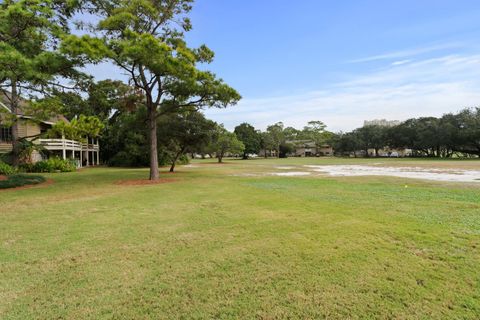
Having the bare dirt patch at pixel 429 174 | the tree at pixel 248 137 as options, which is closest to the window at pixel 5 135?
the bare dirt patch at pixel 429 174

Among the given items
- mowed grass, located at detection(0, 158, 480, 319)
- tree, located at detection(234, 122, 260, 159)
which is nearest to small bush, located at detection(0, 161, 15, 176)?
mowed grass, located at detection(0, 158, 480, 319)

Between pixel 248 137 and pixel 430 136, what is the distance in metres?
34.4

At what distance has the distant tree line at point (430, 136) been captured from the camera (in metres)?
44.6

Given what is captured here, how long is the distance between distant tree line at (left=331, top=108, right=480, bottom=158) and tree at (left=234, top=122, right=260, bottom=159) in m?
23.1

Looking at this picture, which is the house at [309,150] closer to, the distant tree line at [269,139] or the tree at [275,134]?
the distant tree line at [269,139]

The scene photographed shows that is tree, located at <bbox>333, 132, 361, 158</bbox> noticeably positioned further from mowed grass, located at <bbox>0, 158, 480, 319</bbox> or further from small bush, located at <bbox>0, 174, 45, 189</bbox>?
small bush, located at <bbox>0, 174, 45, 189</bbox>

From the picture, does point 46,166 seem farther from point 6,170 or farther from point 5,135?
point 5,135

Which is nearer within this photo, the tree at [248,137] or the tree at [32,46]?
the tree at [32,46]

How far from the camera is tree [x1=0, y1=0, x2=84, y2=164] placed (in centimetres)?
820

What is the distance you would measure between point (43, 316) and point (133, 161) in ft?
93.4

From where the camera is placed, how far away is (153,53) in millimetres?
10570

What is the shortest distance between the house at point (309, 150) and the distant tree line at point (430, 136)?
1825 cm

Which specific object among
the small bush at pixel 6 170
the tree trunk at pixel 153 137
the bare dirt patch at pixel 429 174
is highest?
the tree trunk at pixel 153 137

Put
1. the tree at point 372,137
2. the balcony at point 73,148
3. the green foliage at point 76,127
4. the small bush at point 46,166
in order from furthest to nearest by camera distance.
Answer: the tree at point 372,137 → the balcony at point 73,148 → the small bush at point 46,166 → the green foliage at point 76,127
